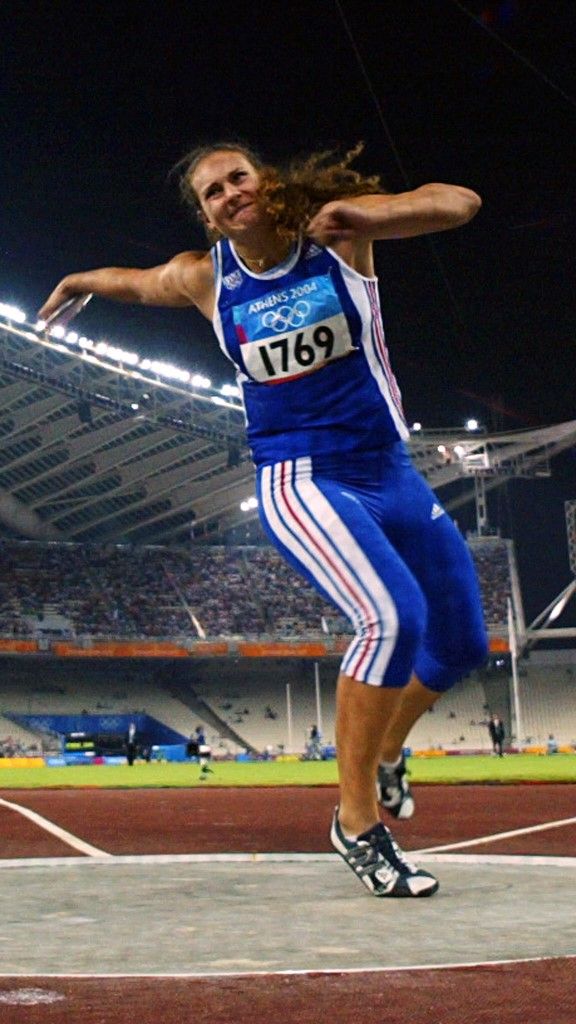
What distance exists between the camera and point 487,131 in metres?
26.6

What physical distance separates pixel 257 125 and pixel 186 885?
28696 mm

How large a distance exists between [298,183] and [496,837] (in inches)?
163

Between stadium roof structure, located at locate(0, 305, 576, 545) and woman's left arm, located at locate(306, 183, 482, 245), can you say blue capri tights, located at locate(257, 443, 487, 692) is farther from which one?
Result: stadium roof structure, located at locate(0, 305, 576, 545)

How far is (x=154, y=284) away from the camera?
5.12m

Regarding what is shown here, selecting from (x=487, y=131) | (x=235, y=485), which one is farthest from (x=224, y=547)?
(x=487, y=131)

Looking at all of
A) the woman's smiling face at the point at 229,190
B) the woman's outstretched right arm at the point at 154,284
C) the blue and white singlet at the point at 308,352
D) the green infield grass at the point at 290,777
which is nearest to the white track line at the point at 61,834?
the blue and white singlet at the point at 308,352

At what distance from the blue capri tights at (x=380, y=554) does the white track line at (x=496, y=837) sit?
4.77 feet

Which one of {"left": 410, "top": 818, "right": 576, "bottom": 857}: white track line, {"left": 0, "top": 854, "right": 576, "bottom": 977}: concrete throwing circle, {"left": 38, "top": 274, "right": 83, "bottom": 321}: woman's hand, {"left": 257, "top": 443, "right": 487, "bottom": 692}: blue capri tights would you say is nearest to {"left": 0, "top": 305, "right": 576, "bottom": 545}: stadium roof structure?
{"left": 410, "top": 818, "right": 576, "bottom": 857}: white track line

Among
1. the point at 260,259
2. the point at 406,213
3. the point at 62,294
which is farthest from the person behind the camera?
the point at 62,294

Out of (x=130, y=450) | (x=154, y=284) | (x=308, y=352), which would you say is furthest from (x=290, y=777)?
(x=130, y=450)

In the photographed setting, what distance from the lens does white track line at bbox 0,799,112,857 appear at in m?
6.43

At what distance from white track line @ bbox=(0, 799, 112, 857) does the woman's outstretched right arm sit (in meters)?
2.90

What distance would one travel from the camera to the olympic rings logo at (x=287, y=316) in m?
4.50

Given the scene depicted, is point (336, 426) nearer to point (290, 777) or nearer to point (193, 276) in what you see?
point (193, 276)
